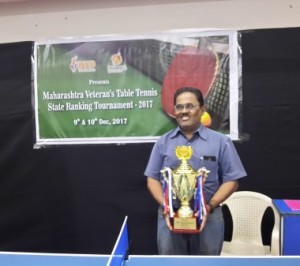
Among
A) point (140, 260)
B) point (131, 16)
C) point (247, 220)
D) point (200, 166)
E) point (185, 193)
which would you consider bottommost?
point (247, 220)

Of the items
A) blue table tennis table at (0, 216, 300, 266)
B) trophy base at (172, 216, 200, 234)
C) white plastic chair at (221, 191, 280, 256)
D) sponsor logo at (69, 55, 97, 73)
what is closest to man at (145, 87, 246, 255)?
trophy base at (172, 216, 200, 234)

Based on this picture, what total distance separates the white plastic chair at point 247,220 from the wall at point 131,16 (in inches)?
51.2

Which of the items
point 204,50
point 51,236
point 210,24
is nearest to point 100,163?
point 51,236

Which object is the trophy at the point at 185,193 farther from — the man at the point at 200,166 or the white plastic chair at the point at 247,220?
the white plastic chair at the point at 247,220

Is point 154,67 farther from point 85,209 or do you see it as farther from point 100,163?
point 85,209

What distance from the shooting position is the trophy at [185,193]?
5.33 feet

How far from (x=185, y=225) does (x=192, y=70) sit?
1.33 meters

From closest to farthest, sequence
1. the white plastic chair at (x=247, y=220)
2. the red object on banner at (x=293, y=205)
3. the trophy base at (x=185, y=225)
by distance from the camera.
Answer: the trophy base at (x=185, y=225) → the red object on banner at (x=293, y=205) → the white plastic chair at (x=247, y=220)

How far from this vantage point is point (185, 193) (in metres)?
1.66

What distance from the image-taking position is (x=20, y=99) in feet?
8.96

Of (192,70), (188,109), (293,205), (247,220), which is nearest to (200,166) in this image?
(188,109)

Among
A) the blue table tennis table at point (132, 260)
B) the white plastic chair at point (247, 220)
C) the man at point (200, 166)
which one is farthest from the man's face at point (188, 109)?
the white plastic chair at point (247, 220)

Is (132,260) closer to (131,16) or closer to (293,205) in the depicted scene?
(293,205)

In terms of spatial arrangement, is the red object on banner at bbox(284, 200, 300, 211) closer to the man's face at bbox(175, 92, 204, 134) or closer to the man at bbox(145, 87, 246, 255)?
the man at bbox(145, 87, 246, 255)
